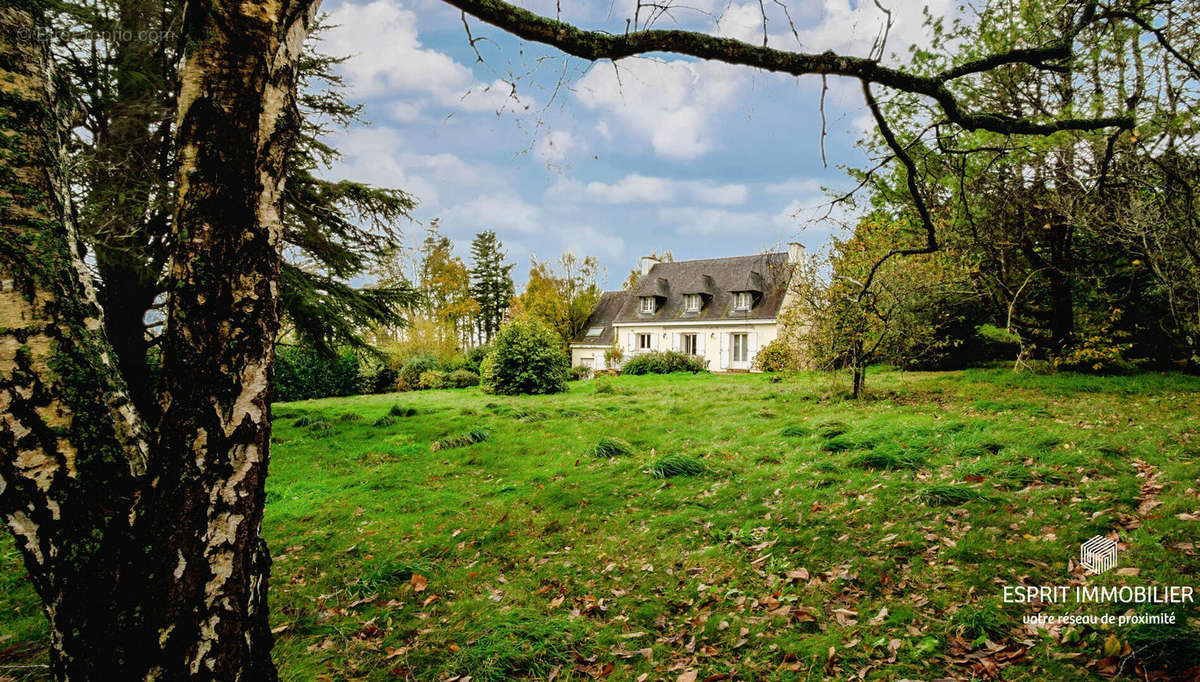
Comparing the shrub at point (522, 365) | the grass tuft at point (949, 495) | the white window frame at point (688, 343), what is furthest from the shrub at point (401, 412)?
the white window frame at point (688, 343)

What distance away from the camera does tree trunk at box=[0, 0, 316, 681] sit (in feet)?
5.12

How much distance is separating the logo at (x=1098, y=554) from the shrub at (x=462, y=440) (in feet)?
26.1

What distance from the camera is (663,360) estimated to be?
86.2 ft

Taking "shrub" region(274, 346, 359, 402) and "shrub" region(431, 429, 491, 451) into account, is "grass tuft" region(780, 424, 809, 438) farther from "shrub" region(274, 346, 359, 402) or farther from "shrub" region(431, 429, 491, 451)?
"shrub" region(274, 346, 359, 402)

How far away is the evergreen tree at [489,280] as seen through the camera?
4441 cm

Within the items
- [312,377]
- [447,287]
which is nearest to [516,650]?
[312,377]

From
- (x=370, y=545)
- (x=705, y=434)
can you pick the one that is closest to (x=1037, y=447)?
(x=705, y=434)

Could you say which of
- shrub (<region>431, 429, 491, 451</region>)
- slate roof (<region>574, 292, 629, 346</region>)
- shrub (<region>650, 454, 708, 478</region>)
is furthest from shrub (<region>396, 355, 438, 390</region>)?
shrub (<region>650, 454, 708, 478</region>)

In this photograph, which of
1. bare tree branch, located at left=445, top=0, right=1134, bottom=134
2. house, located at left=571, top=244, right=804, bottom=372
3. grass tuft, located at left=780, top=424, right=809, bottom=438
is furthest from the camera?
house, located at left=571, top=244, right=804, bottom=372

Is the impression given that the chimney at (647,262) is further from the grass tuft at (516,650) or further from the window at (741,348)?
the grass tuft at (516,650)

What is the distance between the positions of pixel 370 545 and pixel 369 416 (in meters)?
9.10

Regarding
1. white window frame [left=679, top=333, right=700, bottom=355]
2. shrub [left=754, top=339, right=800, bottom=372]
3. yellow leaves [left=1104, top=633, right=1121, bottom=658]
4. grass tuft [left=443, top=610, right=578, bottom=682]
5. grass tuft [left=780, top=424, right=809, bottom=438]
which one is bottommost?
grass tuft [left=443, top=610, right=578, bottom=682]

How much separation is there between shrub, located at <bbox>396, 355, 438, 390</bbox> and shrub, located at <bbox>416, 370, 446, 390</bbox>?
0.16m

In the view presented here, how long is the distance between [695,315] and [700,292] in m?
1.52
